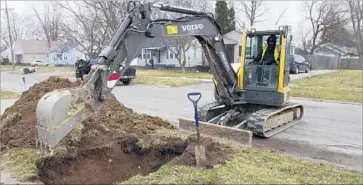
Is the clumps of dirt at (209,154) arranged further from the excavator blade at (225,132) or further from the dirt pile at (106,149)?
the excavator blade at (225,132)

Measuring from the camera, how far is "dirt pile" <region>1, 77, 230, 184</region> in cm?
571

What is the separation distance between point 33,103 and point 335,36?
46445 mm

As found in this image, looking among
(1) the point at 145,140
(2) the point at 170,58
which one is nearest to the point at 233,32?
(2) the point at 170,58

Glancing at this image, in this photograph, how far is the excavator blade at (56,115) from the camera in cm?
454

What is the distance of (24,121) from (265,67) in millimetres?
5668

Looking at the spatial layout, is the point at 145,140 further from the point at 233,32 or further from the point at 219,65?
the point at 233,32

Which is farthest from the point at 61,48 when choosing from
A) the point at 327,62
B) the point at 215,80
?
the point at 215,80

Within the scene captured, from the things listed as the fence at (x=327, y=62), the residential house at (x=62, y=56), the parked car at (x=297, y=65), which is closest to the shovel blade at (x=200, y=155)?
the parked car at (x=297, y=65)

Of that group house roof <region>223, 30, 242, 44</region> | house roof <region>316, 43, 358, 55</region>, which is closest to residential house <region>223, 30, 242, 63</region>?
house roof <region>223, 30, 242, 44</region>

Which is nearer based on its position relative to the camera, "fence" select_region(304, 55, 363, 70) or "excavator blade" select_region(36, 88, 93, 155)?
"excavator blade" select_region(36, 88, 93, 155)

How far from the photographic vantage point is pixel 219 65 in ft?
26.8

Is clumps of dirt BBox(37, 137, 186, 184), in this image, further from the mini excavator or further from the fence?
the fence

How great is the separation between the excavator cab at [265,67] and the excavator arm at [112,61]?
1.01m

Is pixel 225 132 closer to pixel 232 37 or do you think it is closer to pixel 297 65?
pixel 297 65
